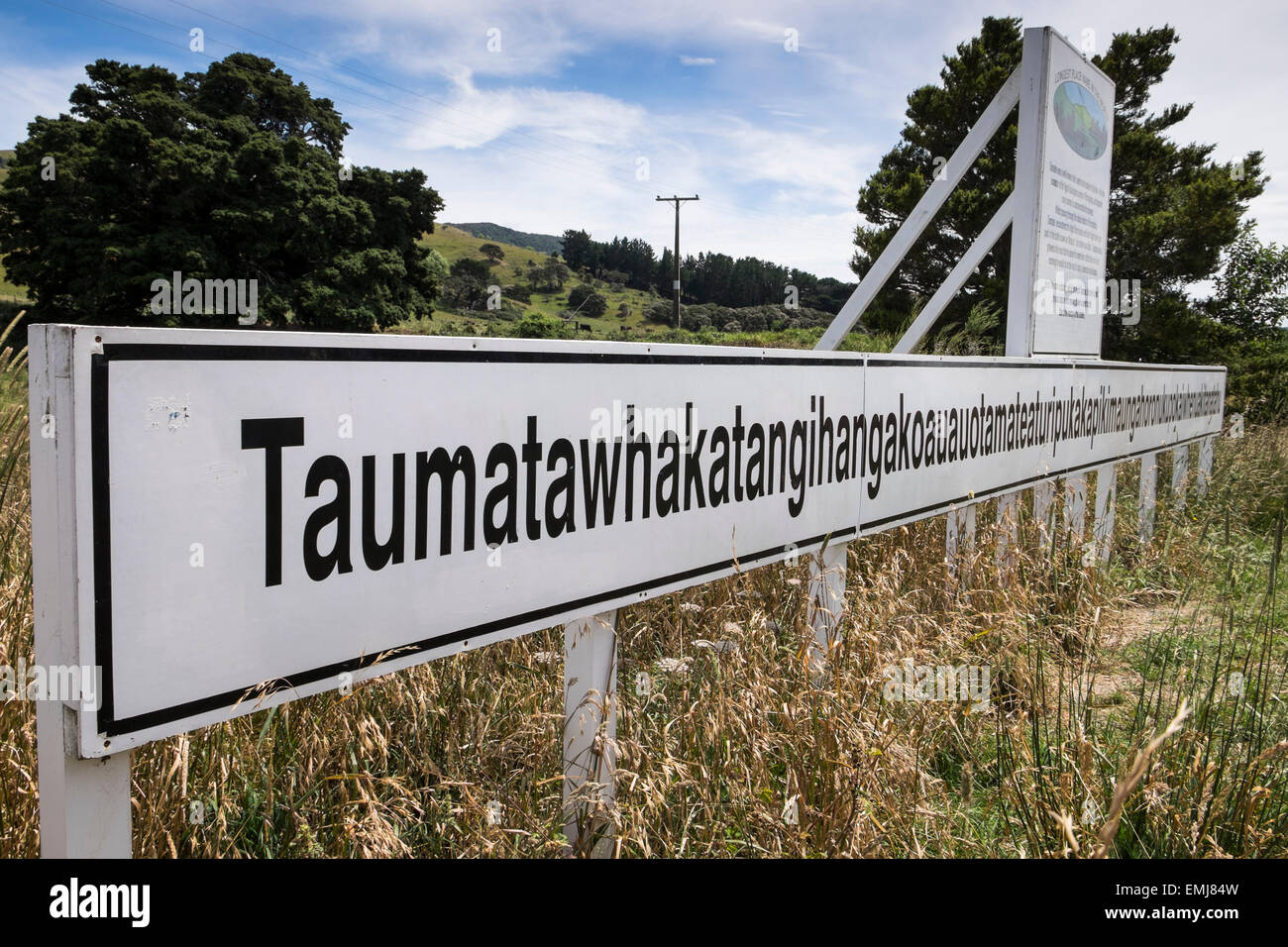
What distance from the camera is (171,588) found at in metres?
1.18

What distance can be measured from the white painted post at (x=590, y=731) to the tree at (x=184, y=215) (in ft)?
101

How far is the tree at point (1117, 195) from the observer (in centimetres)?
2434

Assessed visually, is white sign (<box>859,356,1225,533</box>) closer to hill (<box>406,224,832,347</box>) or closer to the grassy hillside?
the grassy hillside

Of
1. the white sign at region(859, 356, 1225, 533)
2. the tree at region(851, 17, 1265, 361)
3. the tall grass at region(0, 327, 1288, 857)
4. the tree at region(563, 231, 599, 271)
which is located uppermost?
the tree at region(563, 231, 599, 271)

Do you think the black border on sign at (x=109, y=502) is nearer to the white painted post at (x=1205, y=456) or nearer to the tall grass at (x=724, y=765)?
the tall grass at (x=724, y=765)

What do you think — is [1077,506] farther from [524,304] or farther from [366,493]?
[524,304]

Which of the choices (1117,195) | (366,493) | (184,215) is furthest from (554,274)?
(366,493)

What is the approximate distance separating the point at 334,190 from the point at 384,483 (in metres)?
36.4

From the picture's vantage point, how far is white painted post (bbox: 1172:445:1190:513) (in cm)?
582

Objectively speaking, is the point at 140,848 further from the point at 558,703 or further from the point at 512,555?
the point at 558,703

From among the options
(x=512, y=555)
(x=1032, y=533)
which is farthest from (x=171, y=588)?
(x=1032, y=533)

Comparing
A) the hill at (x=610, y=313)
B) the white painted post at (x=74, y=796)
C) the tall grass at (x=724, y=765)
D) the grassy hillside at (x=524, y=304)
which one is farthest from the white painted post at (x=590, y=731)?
the hill at (x=610, y=313)

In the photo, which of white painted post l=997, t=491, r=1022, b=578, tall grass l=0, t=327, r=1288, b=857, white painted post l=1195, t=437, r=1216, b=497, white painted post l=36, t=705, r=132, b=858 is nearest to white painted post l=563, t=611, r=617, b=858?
tall grass l=0, t=327, r=1288, b=857

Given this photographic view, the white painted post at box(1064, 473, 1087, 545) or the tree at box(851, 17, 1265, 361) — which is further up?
the tree at box(851, 17, 1265, 361)
